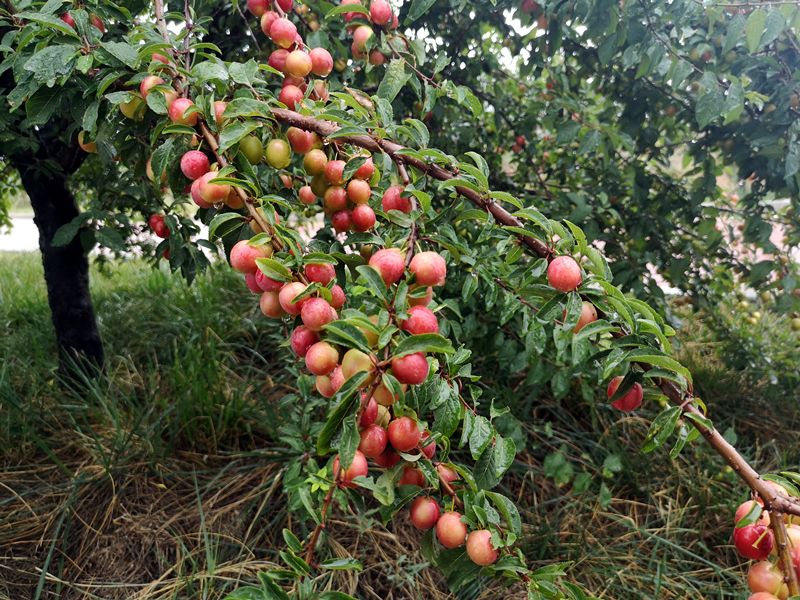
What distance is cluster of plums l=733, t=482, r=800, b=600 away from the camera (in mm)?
554

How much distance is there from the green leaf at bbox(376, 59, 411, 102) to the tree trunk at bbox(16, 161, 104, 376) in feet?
4.10

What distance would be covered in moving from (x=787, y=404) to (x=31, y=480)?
2.49 meters

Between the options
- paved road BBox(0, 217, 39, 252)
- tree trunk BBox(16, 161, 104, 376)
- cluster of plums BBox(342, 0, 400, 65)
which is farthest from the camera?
paved road BBox(0, 217, 39, 252)

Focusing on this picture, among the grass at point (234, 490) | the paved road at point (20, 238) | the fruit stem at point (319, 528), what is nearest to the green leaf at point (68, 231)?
the grass at point (234, 490)

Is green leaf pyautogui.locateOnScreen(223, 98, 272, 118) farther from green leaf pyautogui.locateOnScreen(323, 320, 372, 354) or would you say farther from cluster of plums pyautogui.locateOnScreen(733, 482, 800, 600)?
cluster of plums pyautogui.locateOnScreen(733, 482, 800, 600)

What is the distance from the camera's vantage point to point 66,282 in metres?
1.85

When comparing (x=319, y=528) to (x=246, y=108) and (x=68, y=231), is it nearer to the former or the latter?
(x=246, y=108)

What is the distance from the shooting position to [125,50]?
2.61 feet

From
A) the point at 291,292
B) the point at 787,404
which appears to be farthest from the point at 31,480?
the point at 787,404

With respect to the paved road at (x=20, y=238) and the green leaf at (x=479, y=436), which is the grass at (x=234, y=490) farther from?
the paved road at (x=20, y=238)

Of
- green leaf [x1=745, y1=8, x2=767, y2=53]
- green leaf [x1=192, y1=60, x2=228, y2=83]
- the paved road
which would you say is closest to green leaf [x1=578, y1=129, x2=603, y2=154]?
green leaf [x1=745, y1=8, x2=767, y2=53]

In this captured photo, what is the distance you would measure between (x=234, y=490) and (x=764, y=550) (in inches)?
51.3

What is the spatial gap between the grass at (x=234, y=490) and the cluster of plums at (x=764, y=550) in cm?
84

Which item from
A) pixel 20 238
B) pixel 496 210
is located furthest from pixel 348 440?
pixel 20 238
